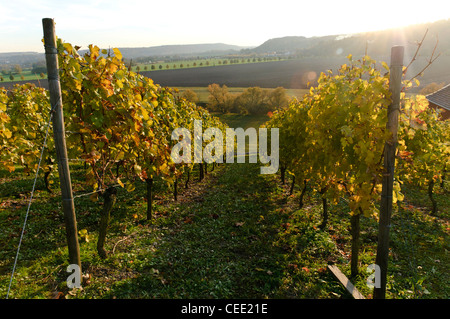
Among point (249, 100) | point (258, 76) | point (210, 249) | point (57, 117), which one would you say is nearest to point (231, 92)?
point (249, 100)

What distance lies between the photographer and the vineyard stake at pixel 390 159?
3823mm

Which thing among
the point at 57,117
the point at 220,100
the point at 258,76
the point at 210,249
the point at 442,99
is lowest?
the point at 210,249

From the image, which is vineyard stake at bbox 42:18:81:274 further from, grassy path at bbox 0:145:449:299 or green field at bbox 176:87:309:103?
green field at bbox 176:87:309:103

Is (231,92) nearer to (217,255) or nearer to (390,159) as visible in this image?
(217,255)

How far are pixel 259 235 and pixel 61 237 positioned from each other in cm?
524

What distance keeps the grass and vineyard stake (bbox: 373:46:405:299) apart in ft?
2.11

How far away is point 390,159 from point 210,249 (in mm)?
4623

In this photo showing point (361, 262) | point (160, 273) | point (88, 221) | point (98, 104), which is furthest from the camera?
point (88, 221)

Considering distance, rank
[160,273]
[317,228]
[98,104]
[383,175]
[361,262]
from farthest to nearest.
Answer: [317,228] → [361,262] → [160,273] → [98,104] → [383,175]

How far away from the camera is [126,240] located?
670 centimetres

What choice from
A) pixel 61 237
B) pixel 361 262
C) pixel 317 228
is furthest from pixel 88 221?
pixel 361 262

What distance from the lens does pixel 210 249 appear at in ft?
22.4

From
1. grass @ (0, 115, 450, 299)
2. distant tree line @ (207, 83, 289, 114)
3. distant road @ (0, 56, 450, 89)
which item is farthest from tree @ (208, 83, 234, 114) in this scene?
grass @ (0, 115, 450, 299)
